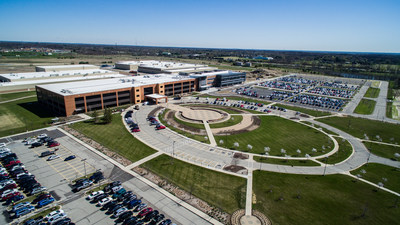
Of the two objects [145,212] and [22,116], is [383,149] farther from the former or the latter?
[22,116]

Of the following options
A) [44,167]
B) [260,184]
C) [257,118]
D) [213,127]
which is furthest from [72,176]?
[257,118]

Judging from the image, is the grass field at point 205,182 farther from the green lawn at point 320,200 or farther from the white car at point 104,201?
the white car at point 104,201

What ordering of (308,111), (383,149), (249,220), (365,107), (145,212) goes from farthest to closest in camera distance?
1. (365,107)
2. (308,111)
3. (383,149)
4. (145,212)
5. (249,220)

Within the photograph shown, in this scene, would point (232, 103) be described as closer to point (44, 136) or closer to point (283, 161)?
point (283, 161)

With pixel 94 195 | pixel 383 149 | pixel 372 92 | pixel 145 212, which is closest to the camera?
pixel 145 212

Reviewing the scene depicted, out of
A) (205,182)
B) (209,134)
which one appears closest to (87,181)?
(205,182)

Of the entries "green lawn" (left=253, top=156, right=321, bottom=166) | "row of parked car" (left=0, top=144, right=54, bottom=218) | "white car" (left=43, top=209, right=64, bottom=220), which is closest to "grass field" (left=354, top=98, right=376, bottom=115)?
"green lawn" (left=253, top=156, right=321, bottom=166)

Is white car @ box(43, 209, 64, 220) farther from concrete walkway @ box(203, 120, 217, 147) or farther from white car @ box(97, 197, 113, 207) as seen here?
concrete walkway @ box(203, 120, 217, 147)

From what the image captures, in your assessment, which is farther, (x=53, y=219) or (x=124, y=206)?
(x=124, y=206)
